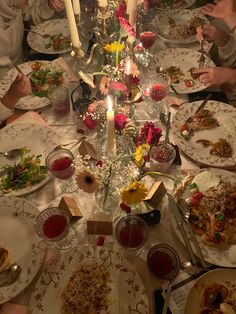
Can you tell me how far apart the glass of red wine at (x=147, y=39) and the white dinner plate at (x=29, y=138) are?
0.75m

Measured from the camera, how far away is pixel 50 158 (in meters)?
1.29

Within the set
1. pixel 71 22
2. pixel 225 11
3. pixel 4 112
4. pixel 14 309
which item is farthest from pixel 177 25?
pixel 14 309

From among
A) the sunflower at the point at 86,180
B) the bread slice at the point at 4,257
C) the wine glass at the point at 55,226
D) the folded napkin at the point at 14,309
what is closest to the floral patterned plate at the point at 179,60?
the sunflower at the point at 86,180

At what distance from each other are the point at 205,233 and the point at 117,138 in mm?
533

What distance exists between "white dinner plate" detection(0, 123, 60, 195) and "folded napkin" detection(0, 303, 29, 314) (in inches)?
23.2

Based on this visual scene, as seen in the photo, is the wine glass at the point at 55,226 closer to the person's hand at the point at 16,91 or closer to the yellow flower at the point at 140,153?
the yellow flower at the point at 140,153

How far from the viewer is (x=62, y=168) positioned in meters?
1.24

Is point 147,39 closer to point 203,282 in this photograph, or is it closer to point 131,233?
→ point 131,233

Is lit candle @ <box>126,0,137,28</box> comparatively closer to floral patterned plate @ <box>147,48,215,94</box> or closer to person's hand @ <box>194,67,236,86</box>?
floral patterned plate @ <box>147,48,215,94</box>

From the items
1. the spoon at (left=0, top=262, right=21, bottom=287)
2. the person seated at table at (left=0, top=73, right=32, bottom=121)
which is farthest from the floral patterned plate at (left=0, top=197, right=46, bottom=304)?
the person seated at table at (left=0, top=73, right=32, bottom=121)

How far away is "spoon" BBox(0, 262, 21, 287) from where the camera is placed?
42.3 inches

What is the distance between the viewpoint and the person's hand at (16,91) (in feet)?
5.17

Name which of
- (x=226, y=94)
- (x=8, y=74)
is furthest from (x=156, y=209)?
(x=8, y=74)

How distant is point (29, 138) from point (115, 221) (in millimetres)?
590
